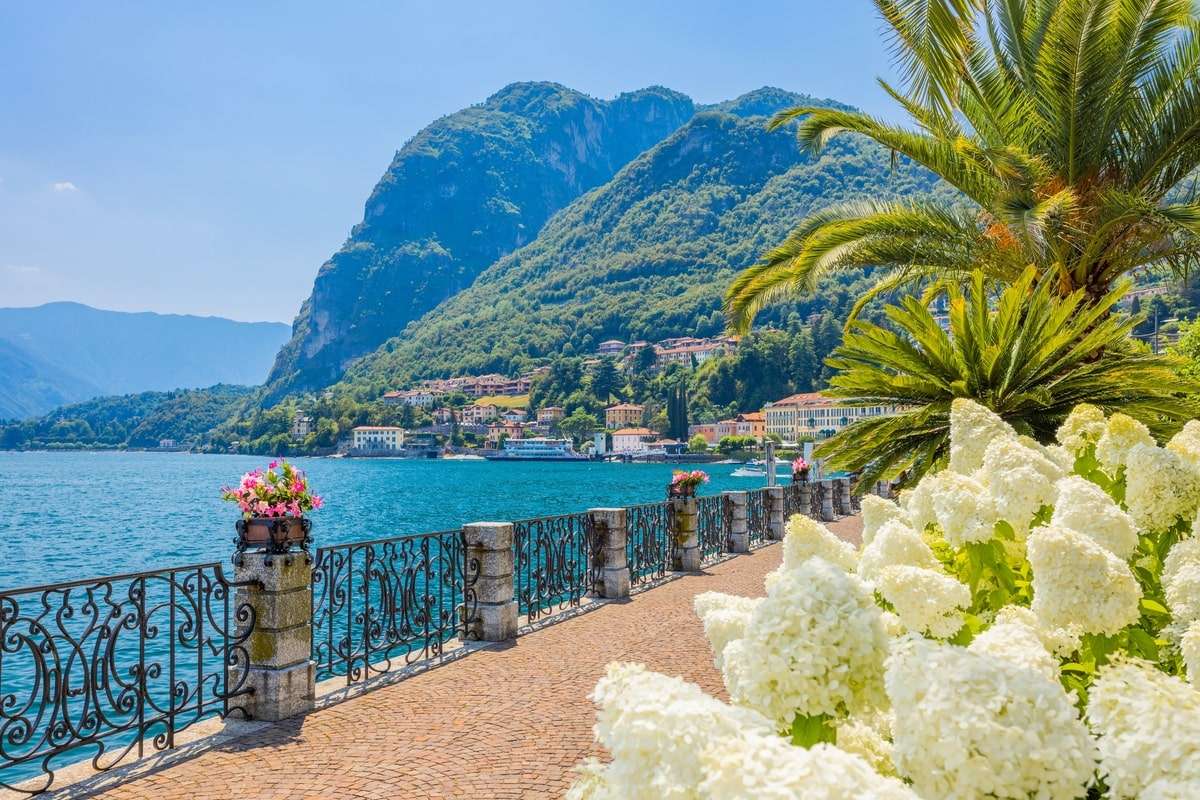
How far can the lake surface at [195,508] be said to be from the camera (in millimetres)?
33156

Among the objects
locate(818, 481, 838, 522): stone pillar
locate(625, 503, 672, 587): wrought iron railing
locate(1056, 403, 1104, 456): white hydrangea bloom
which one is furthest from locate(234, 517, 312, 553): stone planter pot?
locate(818, 481, 838, 522): stone pillar

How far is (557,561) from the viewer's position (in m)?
10.6

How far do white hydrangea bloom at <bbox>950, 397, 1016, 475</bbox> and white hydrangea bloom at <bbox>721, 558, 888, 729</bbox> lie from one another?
271 cm

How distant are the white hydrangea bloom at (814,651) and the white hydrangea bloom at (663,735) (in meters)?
0.15

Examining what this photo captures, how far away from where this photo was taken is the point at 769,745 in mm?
1263

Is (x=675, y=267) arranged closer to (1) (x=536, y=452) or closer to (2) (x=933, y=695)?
(1) (x=536, y=452)

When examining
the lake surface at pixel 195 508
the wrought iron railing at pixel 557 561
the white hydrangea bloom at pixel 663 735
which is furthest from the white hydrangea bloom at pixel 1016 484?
the lake surface at pixel 195 508

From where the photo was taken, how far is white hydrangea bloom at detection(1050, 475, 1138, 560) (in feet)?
8.46

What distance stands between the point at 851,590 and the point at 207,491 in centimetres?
8426

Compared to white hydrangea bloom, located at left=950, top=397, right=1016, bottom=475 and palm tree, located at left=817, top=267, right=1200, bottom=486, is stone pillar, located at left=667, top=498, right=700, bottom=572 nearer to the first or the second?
palm tree, located at left=817, top=267, right=1200, bottom=486

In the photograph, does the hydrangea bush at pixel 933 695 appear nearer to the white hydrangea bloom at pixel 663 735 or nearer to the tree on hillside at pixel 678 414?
the white hydrangea bloom at pixel 663 735

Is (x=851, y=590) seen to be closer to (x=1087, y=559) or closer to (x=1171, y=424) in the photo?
(x=1087, y=559)

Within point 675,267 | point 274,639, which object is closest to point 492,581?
point 274,639

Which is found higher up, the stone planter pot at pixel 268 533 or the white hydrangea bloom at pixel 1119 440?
the white hydrangea bloom at pixel 1119 440
